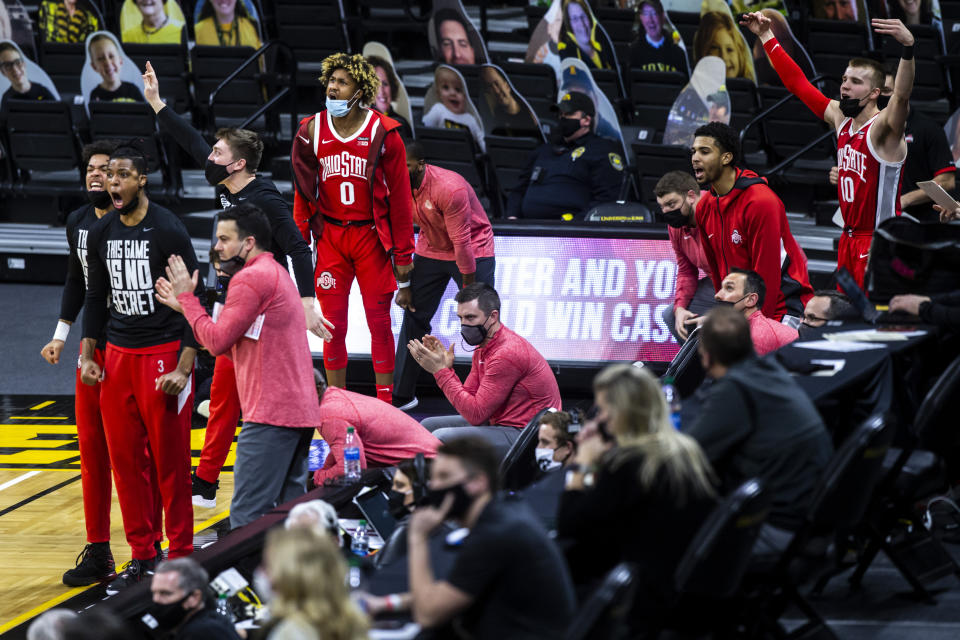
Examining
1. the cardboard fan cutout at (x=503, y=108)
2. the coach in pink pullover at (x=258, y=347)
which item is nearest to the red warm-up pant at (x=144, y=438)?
the coach in pink pullover at (x=258, y=347)

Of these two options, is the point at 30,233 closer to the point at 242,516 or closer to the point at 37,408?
the point at 37,408

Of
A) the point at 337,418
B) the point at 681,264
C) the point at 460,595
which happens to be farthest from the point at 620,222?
the point at 460,595

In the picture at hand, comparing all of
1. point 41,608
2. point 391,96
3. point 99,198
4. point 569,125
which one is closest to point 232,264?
point 99,198

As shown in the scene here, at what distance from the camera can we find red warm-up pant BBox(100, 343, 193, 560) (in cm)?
590

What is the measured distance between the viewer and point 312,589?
3.16 metres

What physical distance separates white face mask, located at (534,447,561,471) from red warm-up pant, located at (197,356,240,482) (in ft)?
5.72

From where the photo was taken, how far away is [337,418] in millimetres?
6004

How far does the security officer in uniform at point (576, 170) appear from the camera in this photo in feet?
30.5

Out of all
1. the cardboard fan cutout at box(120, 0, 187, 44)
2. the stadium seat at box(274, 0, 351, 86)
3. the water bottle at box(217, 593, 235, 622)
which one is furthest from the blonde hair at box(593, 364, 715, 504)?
the cardboard fan cutout at box(120, 0, 187, 44)

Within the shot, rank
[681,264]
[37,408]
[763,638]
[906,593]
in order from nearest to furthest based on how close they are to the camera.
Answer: [763,638], [906,593], [681,264], [37,408]

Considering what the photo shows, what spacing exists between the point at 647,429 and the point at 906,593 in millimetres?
2190

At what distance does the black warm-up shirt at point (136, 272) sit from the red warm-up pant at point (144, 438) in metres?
0.08

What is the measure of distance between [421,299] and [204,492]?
1.91 meters

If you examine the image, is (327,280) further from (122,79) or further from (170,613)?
(122,79)
